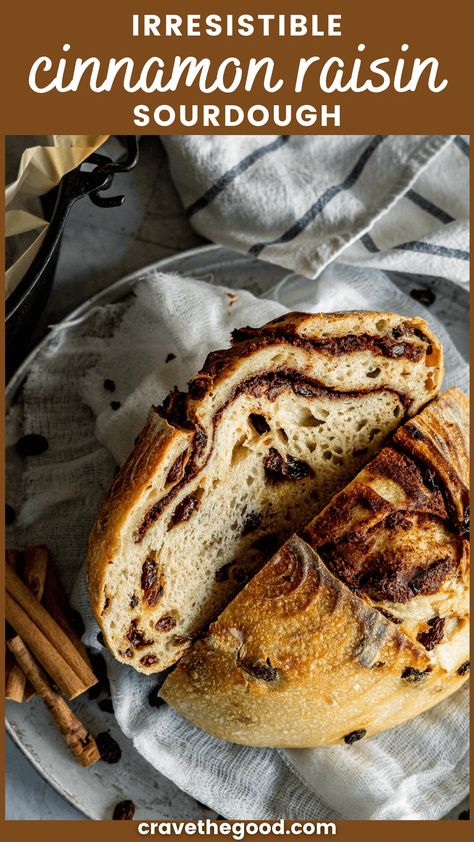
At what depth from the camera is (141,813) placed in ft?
8.63

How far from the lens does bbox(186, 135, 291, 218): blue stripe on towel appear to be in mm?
2793

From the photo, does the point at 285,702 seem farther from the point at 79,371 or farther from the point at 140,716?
the point at 79,371

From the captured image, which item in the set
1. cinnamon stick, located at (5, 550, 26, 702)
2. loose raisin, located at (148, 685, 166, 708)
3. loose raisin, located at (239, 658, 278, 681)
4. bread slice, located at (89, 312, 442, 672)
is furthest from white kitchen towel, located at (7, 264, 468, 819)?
loose raisin, located at (239, 658, 278, 681)

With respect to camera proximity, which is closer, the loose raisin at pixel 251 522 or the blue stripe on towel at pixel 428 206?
the loose raisin at pixel 251 522

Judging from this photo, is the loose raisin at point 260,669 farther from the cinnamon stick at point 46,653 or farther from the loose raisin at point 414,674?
the cinnamon stick at point 46,653

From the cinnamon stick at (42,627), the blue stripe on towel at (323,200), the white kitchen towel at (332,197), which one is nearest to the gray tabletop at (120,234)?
the white kitchen towel at (332,197)

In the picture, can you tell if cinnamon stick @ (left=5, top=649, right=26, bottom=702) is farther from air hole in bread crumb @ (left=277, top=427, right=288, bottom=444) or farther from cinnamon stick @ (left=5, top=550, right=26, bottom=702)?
air hole in bread crumb @ (left=277, top=427, right=288, bottom=444)

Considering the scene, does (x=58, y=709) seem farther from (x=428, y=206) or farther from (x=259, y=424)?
(x=428, y=206)

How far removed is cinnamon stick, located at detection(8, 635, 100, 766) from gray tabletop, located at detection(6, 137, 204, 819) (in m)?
1.01

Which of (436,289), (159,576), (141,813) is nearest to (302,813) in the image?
(141,813)

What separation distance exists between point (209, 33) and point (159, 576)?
1.58 metres

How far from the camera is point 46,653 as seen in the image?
2508 mm

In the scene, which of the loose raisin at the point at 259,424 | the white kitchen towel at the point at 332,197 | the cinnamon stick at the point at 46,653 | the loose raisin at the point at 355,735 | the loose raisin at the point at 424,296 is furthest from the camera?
the loose raisin at the point at 424,296

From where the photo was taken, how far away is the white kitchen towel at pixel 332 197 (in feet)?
9.09
